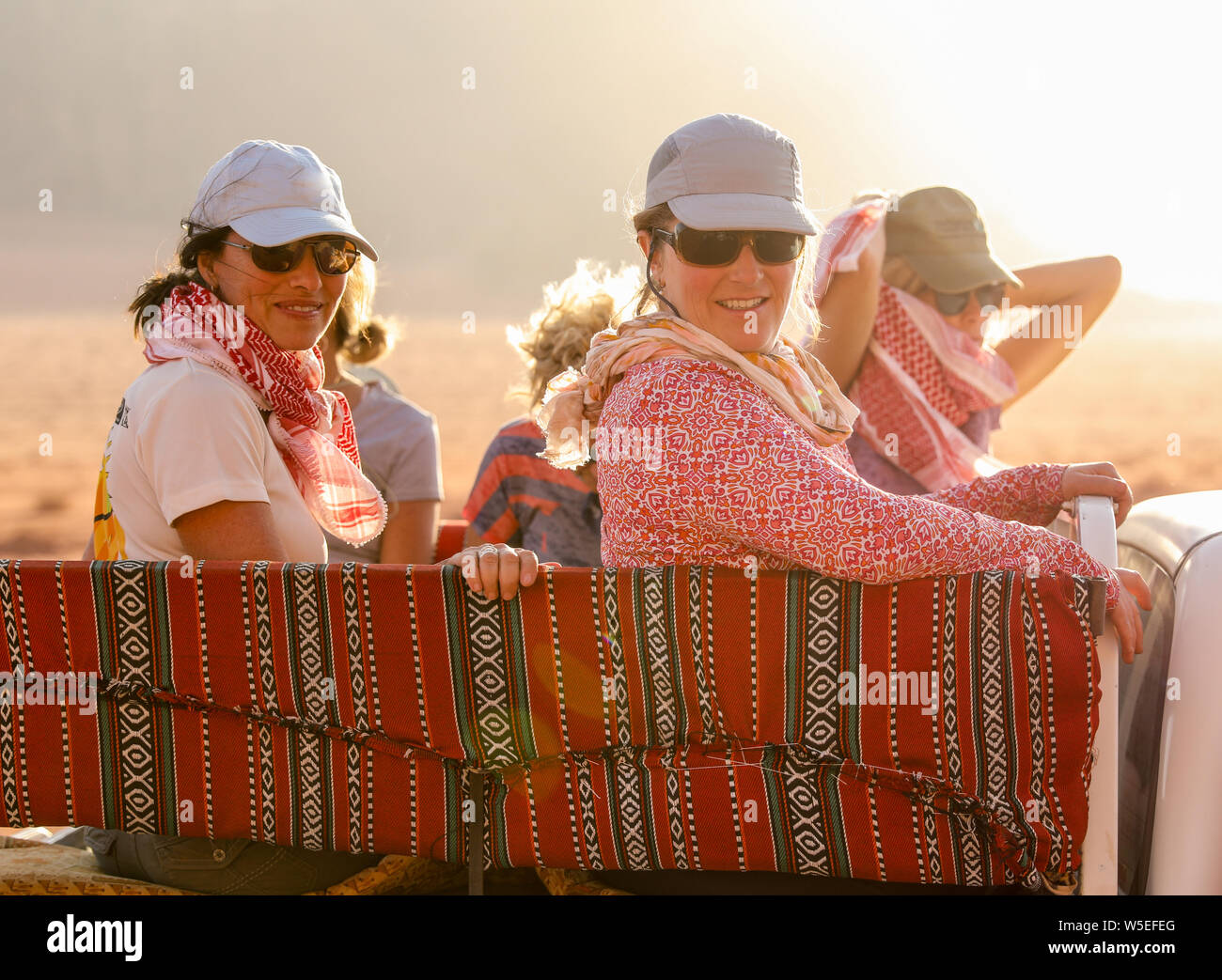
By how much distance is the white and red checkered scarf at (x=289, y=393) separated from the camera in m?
2.87

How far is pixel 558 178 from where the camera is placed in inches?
1661

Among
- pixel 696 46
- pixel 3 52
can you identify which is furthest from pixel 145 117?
pixel 696 46

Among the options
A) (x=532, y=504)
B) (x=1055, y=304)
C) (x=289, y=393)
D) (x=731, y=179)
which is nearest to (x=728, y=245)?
(x=731, y=179)

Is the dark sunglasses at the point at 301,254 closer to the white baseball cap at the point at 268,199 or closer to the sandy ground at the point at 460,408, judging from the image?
the white baseball cap at the point at 268,199

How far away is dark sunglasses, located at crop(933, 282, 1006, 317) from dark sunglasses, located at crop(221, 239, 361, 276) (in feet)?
6.50

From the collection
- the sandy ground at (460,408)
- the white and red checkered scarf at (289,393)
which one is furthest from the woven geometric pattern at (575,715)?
the sandy ground at (460,408)

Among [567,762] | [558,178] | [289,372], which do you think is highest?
[558,178]

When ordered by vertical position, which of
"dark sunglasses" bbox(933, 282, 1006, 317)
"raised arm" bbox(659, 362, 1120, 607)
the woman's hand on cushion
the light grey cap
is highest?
the light grey cap

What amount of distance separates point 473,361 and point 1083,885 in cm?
2437

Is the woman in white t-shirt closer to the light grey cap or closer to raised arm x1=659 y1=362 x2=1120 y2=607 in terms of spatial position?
raised arm x1=659 y1=362 x2=1120 y2=607

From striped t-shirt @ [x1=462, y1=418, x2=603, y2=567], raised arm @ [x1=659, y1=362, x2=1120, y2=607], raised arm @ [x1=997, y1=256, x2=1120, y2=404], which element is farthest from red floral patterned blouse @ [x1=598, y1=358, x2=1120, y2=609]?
raised arm @ [x1=997, y1=256, x2=1120, y2=404]

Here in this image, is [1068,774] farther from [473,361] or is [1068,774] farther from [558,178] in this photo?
[558,178]

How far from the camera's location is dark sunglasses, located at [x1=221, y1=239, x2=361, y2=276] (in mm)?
2990

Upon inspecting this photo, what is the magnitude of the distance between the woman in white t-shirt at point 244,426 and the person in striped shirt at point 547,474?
1.05 metres
